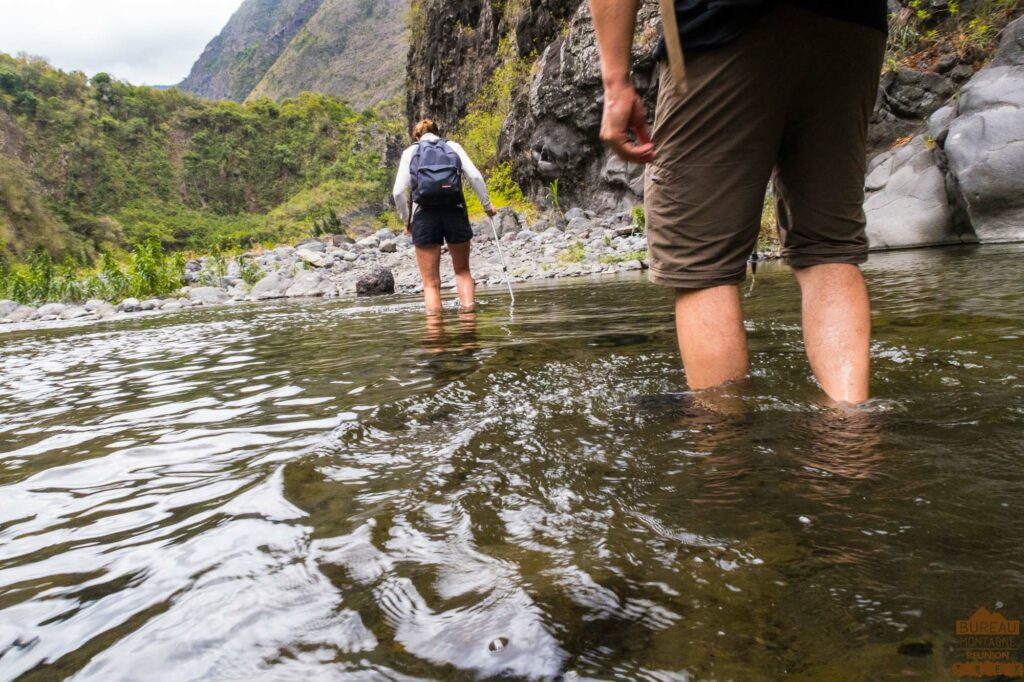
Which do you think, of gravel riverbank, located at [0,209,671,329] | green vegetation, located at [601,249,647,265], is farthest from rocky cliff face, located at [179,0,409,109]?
green vegetation, located at [601,249,647,265]

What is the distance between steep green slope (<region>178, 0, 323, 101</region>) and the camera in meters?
144

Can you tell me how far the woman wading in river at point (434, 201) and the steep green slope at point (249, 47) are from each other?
154 m

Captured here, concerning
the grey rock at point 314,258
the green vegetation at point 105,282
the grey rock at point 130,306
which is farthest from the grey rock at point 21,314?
the grey rock at point 314,258

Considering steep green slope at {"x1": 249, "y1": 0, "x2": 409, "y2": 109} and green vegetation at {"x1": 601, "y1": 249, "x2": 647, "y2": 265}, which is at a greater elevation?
steep green slope at {"x1": 249, "y1": 0, "x2": 409, "y2": 109}

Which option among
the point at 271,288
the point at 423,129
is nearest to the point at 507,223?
the point at 271,288

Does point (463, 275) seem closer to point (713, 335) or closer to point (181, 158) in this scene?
point (713, 335)

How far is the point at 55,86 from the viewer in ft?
202

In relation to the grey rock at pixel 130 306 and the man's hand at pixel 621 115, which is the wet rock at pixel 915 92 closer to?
the man's hand at pixel 621 115

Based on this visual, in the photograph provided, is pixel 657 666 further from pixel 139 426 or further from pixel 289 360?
pixel 289 360

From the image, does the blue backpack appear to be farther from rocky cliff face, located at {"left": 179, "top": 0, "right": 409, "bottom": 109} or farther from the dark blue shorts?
rocky cliff face, located at {"left": 179, "top": 0, "right": 409, "bottom": 109}

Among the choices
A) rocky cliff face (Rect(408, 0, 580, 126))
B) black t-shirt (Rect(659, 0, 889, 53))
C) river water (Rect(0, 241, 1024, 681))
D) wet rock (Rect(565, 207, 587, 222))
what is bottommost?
river water (Rect(0, 241, 1024, 681))

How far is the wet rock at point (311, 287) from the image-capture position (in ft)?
34.9

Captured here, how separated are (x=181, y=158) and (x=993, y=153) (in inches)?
3020

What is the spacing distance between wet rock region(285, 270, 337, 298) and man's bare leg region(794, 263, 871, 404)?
379 inches
